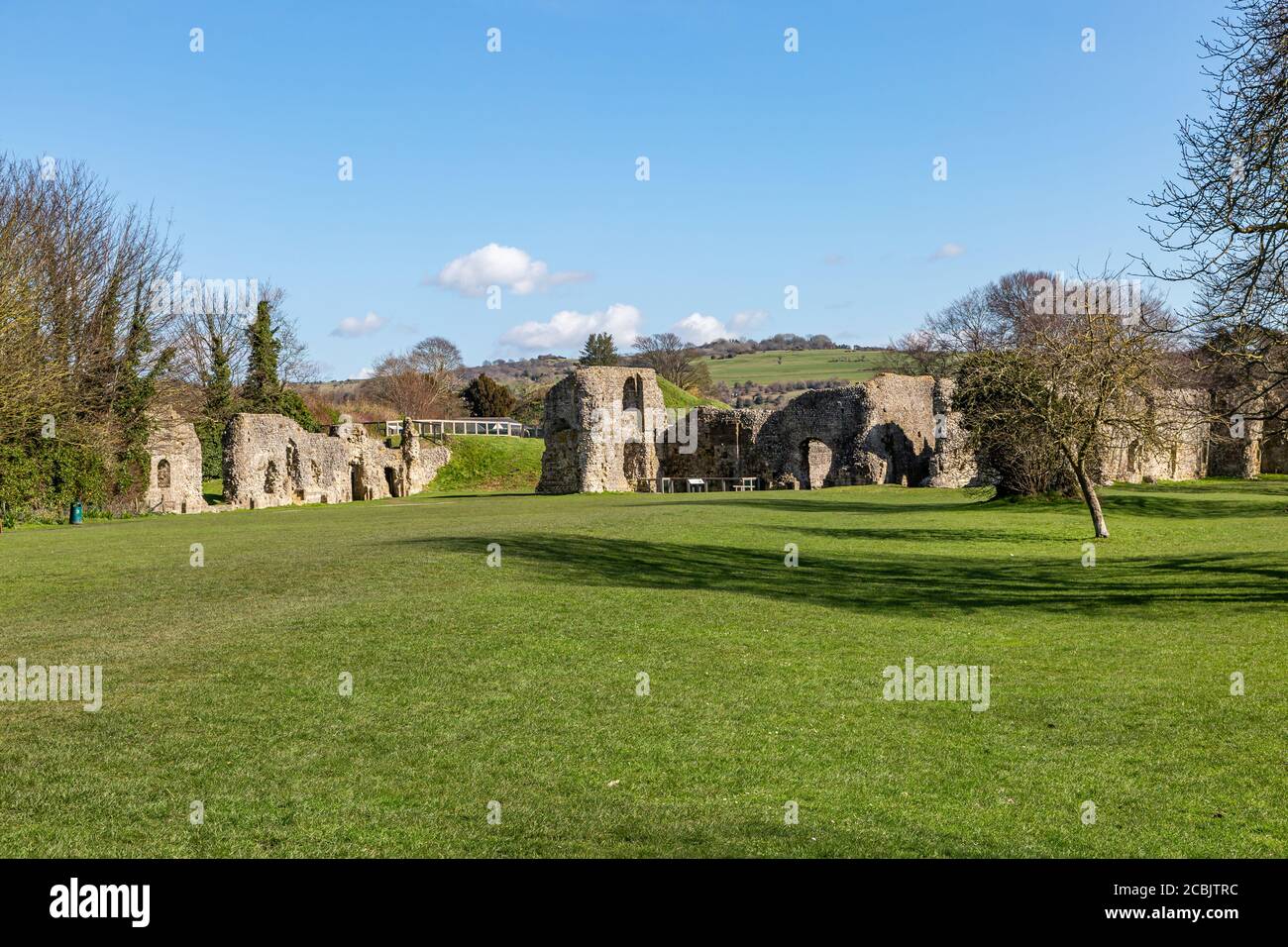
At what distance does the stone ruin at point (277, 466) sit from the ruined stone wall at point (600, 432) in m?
10.4

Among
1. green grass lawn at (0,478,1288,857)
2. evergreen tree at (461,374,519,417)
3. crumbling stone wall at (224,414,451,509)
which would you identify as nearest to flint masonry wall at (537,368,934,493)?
crumbling stone wall at (224,414,451,509)

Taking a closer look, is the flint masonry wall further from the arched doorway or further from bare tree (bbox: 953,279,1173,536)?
bare tree (bbox: 953,279,1173,536)

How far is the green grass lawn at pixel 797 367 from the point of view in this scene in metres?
122

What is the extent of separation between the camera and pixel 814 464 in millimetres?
57312

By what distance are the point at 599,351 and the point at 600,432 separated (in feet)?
151

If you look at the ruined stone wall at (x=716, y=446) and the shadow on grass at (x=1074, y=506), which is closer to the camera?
the shadow on grass at (x=1074, y=506)

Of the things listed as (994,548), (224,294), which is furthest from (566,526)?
(224,294)

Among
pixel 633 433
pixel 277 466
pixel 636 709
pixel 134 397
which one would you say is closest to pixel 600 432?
pixel 633 433

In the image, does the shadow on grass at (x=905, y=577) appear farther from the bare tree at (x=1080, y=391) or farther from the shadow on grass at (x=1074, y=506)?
the shadow on grass at (x=1074, y=506)

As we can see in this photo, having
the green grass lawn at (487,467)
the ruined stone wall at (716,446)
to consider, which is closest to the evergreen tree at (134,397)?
the green grass lawn at (487,467)

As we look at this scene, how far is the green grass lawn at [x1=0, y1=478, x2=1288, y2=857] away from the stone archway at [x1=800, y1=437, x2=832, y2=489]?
3590 centimetres

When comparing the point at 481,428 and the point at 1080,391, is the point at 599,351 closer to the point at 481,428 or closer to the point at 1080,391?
the point at 481,428
